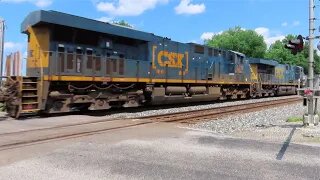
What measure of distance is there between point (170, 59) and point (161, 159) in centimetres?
1363

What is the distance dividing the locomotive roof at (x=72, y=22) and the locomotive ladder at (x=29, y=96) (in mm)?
2153

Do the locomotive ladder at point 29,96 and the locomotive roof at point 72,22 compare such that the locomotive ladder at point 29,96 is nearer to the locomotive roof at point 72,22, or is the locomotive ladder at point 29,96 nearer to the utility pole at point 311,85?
the locomotive roof at point 72,22

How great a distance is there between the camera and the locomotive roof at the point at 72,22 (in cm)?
1366

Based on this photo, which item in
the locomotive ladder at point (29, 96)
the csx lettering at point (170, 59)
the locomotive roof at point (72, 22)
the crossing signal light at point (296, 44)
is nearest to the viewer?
the crossing signal light at point (296, 44)

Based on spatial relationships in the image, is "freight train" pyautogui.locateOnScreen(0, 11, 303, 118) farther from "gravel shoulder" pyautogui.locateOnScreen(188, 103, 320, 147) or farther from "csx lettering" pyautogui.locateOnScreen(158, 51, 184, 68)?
"gravel shoulder" pyautogui.locateOnScreen(188, 103, 320, 147)

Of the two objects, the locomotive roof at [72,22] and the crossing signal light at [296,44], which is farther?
the locomotive roof at [72,22]

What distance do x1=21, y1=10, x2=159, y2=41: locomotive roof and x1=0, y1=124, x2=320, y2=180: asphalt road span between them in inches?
246

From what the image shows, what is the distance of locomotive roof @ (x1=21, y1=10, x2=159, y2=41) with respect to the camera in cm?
1366

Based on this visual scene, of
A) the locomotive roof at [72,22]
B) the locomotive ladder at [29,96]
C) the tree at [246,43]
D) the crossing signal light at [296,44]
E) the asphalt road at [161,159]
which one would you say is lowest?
the asphalt road at [161,159]

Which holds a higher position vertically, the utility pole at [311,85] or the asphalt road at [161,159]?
the utility pole at [311,85]

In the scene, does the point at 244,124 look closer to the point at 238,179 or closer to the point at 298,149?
the point at 298,149

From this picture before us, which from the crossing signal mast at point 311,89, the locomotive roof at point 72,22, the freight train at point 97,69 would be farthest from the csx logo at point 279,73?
the crossing signal mast at point 311,89

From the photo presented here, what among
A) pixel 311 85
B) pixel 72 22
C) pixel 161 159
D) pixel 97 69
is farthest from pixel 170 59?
pixel 161 159

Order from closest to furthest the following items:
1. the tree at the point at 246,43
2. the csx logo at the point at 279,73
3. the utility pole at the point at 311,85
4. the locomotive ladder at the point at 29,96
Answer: the utility pole at the point at 311,85
the locomotive ladder at the point at 29,96
the csx logo at the point at 279,73
the tree at the point at 246,43
